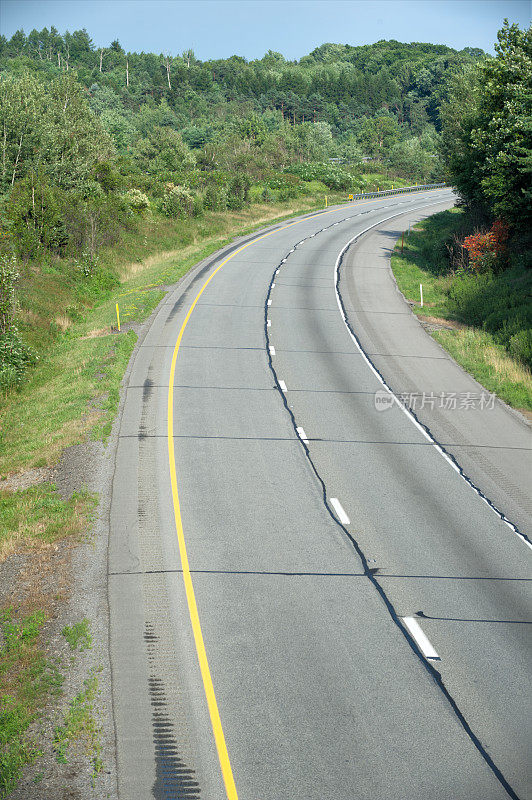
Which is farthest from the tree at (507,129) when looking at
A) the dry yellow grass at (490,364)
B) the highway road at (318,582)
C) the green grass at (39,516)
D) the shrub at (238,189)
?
the shrub at (238,189)

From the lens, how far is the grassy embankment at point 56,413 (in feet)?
29.6

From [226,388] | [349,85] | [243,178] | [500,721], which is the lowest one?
[500,721]

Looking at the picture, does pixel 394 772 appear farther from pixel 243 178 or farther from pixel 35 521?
pixel 243 178

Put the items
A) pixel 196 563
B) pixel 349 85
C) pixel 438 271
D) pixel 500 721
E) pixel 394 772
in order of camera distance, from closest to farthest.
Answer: pixel 394 772 → pixel 500 721 → pixel 196 563 → pixel 438 271 → pixel 349 85

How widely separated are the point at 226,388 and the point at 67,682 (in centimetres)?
1315

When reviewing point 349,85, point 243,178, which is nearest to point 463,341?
point 243,178

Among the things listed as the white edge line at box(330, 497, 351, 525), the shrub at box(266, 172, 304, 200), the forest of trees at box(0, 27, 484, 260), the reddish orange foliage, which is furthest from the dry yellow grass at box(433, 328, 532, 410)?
the shrub at box(266, 172, 304, 200)

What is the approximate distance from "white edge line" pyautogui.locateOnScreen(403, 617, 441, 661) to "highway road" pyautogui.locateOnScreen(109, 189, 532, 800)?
26 millimetres

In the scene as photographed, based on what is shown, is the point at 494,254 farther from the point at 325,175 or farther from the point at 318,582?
the point at 325,175

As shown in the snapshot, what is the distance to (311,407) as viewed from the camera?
20.2m

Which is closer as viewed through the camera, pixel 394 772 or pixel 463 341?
pixel 394 772

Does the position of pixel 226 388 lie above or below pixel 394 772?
above

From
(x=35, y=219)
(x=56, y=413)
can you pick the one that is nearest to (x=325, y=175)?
(x=35, y=219)

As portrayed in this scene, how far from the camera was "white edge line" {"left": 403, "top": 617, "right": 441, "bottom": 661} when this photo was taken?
988 centimetres
